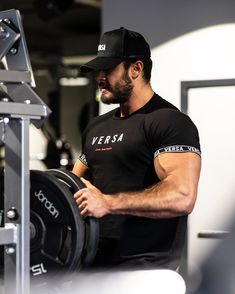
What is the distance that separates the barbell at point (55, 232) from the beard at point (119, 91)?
0.62 meters

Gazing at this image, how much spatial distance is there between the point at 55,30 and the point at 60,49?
1.66 m

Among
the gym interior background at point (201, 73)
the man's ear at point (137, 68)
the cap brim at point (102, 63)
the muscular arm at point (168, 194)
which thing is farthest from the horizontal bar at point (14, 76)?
the gym interior background at point (201, 73)

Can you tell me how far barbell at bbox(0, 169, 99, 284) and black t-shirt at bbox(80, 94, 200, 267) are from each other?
0.40 metres

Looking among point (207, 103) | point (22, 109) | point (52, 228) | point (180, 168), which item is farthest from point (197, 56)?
point (22, 109)

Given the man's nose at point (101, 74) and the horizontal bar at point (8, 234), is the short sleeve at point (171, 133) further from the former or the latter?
the horizontal bar at point (8, 234)

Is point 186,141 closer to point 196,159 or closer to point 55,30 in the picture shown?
point 196,159

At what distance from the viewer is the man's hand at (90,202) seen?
248cm

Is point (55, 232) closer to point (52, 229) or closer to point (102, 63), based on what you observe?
point (52, 229)

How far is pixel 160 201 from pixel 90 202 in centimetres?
33

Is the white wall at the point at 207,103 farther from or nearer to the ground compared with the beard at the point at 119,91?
nearer to the ground

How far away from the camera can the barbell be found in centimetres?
240

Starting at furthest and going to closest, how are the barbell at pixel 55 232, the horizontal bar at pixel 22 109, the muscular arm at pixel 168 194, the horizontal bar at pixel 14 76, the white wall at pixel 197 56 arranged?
the white wall at pixel 197 56, the muscular arm at pixel 168 194, the barbell at pixel 55 232, the horizontal bar at pixel 14 76, the horizontal bar at pixel 22 109

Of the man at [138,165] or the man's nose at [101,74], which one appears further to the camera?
the man's nose at [101,74]

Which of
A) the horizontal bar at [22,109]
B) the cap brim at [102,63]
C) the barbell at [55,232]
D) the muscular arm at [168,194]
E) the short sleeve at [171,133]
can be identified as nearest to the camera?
the horizontal bar at [22,109]
